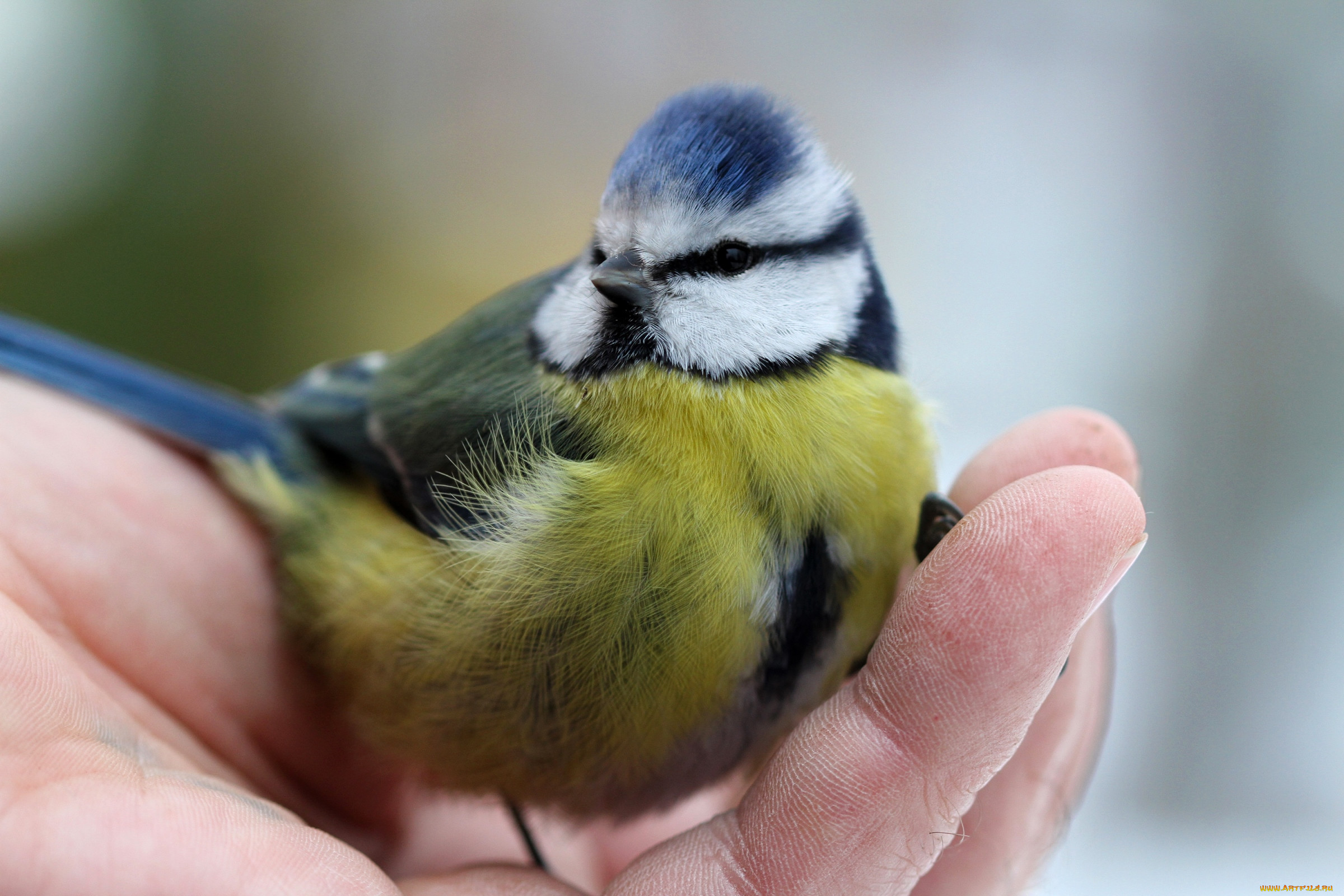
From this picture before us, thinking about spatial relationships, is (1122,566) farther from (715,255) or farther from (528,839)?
(528,839)

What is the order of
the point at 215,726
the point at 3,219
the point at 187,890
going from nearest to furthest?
the point at 187,890 → the point at 215,726 → the point at 3,219

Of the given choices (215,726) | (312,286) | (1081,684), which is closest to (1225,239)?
(1081,684)

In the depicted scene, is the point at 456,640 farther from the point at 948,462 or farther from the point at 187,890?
the point at 948,462

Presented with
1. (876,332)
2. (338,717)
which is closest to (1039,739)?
(876,332)

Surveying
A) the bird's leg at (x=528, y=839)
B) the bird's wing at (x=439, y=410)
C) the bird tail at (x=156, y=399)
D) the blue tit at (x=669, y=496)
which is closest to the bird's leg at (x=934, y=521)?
the blue tit at (x=669, y=496)

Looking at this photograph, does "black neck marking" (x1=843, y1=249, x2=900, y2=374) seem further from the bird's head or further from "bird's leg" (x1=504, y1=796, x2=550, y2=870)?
"bird's leg" (x1=504, y1=796, x2=550, y2=870)

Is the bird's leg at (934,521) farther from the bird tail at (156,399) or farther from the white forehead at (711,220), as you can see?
the bird tail at (156,399)
